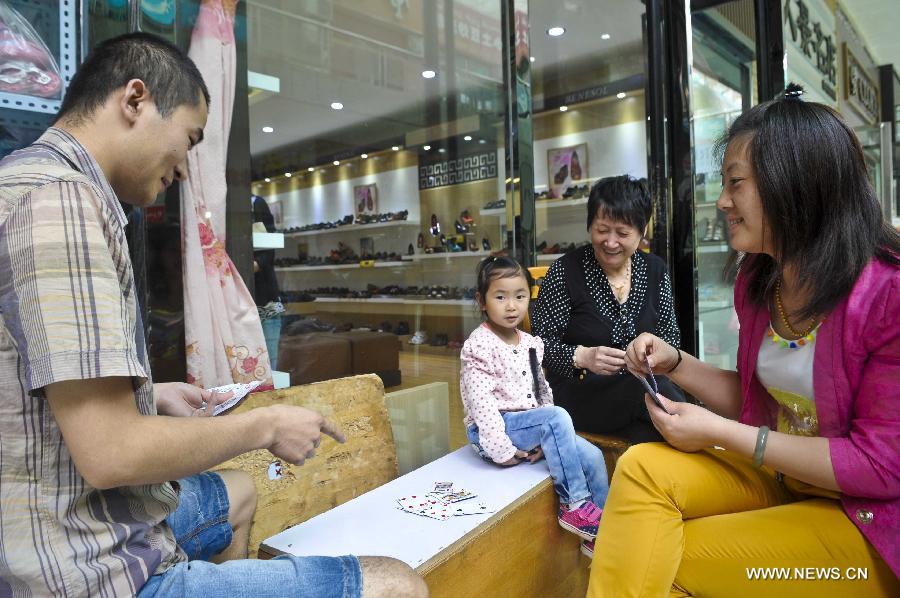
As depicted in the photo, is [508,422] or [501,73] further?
[501,73]

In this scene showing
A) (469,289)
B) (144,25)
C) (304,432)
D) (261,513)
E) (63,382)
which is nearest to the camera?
(63,382)

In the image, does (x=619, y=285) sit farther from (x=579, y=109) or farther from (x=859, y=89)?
(x=859, y=89)

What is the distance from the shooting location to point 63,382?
75cm

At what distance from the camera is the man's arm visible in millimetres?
761

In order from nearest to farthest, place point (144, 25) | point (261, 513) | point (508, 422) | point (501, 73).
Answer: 1. point (261, 513)
2. point (144, 25)
3. point (508, 422)
4. point (501, 73)

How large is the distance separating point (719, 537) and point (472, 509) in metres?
0.65

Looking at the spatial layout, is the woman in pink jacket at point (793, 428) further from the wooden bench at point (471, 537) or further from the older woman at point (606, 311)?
the older woman at point (606, 311)

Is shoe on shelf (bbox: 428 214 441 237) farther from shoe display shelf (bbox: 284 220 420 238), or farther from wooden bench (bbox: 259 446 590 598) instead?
wooden bench (bbox: 259 446 590 598)

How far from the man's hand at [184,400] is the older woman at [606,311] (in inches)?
51.1

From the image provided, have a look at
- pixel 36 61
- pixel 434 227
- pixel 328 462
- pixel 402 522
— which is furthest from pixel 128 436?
pixel 434 227

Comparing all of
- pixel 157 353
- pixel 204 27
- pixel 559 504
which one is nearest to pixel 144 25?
pixel 204 27

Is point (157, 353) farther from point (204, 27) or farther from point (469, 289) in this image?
point (469, 289)

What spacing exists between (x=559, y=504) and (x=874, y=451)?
1.04 metres

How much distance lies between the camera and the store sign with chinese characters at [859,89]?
6891 millimetres
